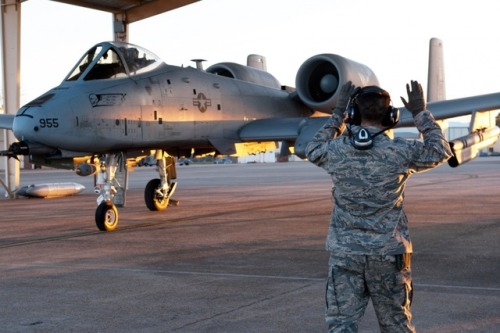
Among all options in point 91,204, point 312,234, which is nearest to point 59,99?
point 312,234

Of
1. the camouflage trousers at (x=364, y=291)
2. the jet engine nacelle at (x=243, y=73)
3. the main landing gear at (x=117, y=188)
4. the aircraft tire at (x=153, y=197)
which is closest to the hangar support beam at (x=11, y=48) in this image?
the jet engine nacelle at (x=243, y=73)

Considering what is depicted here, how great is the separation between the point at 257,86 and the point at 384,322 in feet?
45.9

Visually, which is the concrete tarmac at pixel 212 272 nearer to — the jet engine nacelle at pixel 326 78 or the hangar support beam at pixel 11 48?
the jet engine nacelle at pixel 326 78

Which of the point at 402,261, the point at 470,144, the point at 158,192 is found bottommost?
the point at 158,192

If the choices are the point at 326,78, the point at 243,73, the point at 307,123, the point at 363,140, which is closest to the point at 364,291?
the point at 363,140

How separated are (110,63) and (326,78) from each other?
5.22 meters

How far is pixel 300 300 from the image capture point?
6.93 metres

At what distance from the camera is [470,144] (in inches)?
476

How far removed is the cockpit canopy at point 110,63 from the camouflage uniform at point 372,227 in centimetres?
1041

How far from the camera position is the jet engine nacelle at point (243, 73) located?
61.2 feet

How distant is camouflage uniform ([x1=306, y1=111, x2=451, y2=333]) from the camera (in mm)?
4109

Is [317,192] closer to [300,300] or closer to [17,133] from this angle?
[17,133]

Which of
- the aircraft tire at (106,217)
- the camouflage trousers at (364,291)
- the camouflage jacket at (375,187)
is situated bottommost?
the aircraft tire at (106,217)

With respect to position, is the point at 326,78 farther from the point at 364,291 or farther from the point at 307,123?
the point at 364,291
